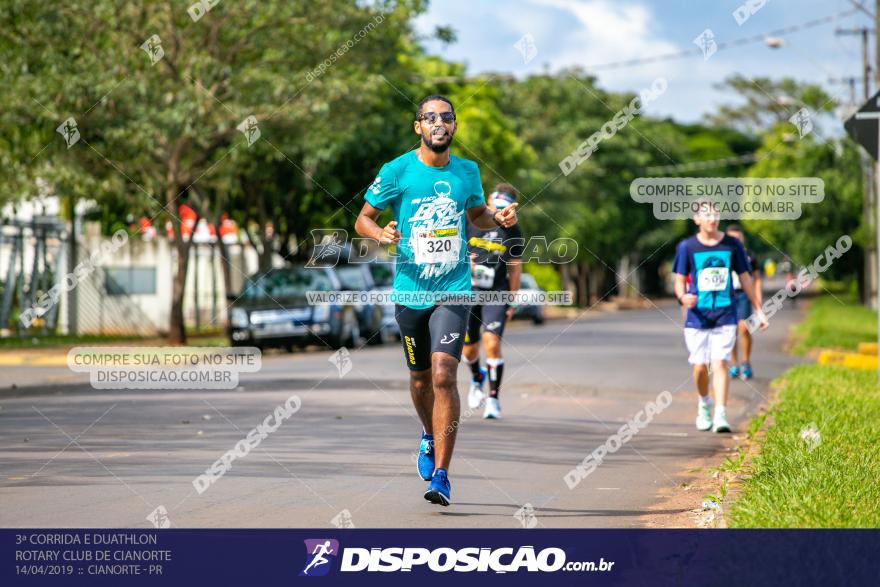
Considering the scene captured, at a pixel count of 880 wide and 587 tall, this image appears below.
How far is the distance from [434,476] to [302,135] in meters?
21.3

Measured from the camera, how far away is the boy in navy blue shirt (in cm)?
1191

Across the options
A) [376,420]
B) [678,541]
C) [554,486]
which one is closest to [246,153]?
[376,420]

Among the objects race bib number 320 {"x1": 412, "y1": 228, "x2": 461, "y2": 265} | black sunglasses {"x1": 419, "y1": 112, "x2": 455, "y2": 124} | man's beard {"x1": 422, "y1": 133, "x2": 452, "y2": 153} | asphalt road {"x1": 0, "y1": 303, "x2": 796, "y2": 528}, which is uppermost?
black sunglasses {"x1": 419, "y1": 112, "x2": 455, "y2": 124}

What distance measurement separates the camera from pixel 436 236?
25.0ft

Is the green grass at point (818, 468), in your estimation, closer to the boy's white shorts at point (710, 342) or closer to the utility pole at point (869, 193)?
the boy's white shorts at point (710, 342)

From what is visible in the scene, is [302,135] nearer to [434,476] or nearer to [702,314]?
[702,314]

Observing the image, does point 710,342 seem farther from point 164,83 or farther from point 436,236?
point 164,83

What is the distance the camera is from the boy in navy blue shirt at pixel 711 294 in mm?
11914

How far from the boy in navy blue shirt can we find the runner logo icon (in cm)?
613

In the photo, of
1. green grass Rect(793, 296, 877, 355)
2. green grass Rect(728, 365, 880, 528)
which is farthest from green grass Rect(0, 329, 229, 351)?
green grass Rect(728, 365, 880, 528)

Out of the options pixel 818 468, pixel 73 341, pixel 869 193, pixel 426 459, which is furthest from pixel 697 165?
pixel 426 459

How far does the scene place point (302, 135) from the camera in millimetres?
28266

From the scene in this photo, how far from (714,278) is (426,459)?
460cm

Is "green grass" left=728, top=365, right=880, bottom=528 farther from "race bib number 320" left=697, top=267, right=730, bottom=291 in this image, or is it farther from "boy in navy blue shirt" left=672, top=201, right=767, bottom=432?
"race bib number 320" left=697, top=267, right=730, bottom=291
